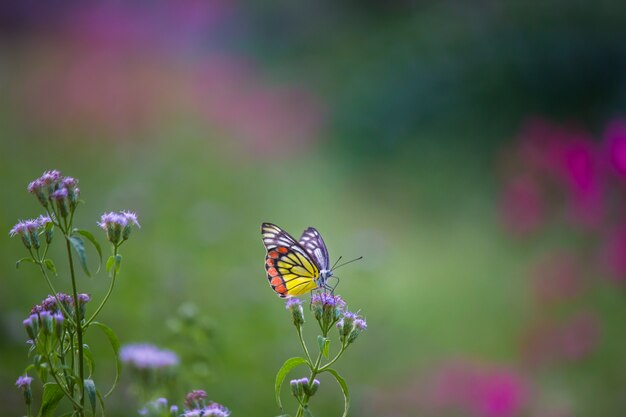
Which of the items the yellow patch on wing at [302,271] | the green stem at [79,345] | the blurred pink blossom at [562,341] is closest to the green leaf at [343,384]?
the green stem at [79,345]

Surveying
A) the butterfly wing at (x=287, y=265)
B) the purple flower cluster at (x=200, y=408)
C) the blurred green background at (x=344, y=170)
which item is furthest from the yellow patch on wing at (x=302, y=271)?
the blurred green background at (x=344, y=170)

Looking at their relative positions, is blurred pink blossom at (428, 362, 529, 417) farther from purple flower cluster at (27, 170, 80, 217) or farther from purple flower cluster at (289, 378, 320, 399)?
purple flower cluster at (27, 170, 80, 217)

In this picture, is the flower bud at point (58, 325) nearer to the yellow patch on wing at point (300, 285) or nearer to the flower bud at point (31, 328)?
the flower bud at point (31, 328)

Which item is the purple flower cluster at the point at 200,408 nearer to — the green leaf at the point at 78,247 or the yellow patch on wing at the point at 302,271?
the green leaf at the point at 78,247

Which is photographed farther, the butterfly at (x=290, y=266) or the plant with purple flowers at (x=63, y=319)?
the butterfly at (x=290, y=266)

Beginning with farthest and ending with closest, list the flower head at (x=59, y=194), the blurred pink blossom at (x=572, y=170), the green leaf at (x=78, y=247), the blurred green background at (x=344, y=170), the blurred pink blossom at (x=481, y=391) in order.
Answer: the blurred pink blossom at (x=572, y=170)
the blurred green background at (x=344, y=170)
the blurred pink blossom at (x=481, y=391)
the flower head at (x=59, y=194)
the green leaf at (x=78, y=247)

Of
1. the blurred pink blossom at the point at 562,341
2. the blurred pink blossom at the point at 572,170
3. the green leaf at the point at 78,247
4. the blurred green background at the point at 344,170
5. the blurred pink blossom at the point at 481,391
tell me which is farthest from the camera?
the blurred pink blossom at the point at 572,170

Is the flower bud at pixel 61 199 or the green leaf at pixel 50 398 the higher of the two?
the flower bud at pixel 61 199

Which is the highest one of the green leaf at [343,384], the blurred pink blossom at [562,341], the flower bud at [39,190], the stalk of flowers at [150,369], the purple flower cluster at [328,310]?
the blurred pink blossom at [562,341]

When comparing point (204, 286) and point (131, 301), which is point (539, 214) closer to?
point (204, 286)
